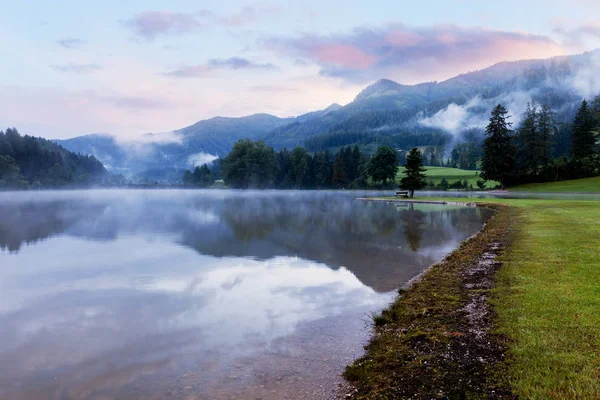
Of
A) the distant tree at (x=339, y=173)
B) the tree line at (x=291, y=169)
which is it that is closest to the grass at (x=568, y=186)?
the tree line at (x=291, y=169)

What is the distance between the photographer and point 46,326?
1023 centimetres

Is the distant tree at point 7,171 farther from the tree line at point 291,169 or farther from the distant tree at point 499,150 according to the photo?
the distant tree at point 499,150

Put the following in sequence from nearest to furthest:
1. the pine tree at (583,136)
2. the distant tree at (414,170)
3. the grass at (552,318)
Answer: the grass at (552,318) → the distant tree at (414,170) → the pine tree at (583,136)

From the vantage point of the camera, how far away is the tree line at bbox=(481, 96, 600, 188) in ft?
298

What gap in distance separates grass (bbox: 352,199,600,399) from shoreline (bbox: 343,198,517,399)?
→ 30 cm

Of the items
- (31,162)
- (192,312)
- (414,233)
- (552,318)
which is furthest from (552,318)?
(31,162)

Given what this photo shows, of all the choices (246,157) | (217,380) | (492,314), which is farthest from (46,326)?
(246,157)

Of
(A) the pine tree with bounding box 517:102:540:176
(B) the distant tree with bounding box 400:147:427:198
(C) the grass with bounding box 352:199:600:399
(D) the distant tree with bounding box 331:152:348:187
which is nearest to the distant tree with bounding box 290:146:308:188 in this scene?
(D) the distant tree with bounding box 331:152:348:187

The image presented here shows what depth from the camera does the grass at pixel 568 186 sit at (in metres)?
75.6

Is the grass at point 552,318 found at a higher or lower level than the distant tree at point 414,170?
lower

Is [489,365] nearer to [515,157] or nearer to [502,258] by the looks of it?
[502,258]

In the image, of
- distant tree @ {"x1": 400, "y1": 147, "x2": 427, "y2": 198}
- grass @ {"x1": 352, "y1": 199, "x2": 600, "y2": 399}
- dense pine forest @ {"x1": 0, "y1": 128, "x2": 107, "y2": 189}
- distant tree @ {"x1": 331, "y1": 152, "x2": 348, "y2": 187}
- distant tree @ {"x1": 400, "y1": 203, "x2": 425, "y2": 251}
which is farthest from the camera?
dense pine forest @ {"x1": 0, "y1": 128, "x2": 107, "y2": 189}

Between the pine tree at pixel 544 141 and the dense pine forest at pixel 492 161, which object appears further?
the pine tree at pixel 544 141

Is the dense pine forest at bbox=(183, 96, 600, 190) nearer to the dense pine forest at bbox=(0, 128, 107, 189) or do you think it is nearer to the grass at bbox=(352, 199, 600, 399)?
the grass at bbox=(352, 199, 600, 399)
